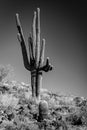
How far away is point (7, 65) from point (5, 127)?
1761 cm

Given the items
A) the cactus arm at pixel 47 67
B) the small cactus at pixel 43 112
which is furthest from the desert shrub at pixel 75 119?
the cactus arm at pixel 47 67

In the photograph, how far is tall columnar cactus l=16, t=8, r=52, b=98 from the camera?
12031 millimetres

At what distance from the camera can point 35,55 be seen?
488 inches

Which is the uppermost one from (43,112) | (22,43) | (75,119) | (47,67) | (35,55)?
(22,43)

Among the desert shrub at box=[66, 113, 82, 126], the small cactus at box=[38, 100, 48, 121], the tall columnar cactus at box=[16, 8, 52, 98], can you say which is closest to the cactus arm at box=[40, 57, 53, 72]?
the tall columnar cactus at box=[16, 8, 52, 98]

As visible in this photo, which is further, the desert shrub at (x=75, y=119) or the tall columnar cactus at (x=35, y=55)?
the tall columnar cactus at (x=35, y=55)

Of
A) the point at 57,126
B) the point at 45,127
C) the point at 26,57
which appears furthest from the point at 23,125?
the point at 26,57

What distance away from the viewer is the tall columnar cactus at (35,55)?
1203 centimetres

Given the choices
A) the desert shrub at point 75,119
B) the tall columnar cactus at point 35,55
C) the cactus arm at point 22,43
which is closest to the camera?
the desert shrub at point 75,119

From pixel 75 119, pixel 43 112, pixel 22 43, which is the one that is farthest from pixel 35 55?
pixel 75 119

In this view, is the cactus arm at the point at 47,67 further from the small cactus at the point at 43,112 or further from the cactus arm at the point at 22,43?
the small cactus at the point at 43,112

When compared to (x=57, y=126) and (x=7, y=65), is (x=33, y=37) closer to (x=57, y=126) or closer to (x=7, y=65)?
(x=57, y=126)

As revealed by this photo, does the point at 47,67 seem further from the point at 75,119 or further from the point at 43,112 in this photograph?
the point at 75,119

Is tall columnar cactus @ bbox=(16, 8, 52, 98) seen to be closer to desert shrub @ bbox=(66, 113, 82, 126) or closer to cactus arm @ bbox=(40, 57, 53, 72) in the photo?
cactus arm @ bbox=(40, 57, 53, 72)
